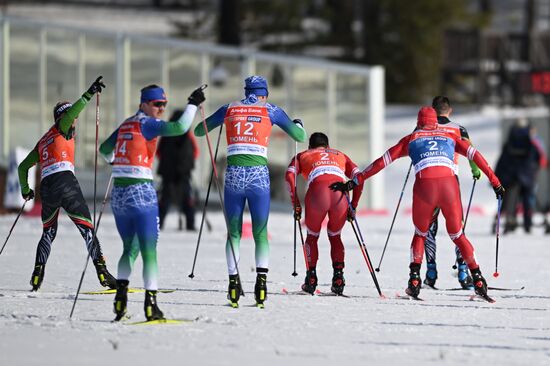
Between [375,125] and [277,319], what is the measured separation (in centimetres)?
1600

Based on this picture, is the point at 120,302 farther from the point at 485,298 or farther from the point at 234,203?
the point at 485,298

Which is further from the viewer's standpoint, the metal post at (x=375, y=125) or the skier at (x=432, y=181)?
the metal post at (x=375, y=125)

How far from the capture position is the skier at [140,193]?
1082 centimetres

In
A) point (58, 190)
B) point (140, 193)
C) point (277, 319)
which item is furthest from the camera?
point (58, 190)

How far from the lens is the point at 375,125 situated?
2697 centimetres

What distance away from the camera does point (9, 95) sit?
94.4 ft

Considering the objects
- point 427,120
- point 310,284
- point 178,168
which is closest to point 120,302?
point 310,284

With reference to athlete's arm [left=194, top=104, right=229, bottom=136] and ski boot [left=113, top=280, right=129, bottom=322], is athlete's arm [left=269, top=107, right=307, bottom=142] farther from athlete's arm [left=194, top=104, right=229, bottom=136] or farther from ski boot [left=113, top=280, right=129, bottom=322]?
ski boot [left=113, top=280, right=129, bottom=322]

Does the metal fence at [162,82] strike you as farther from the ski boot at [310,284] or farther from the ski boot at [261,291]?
the ski boot at [261,291]

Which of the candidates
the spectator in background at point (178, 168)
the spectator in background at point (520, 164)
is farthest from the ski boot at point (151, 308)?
the spectator in background at point (520, 164)

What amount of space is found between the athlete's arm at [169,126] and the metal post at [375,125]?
16.1 metres

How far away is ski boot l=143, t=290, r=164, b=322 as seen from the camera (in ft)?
35.2

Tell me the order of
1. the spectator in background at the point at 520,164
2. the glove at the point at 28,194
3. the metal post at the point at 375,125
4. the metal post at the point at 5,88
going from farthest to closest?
the metal post at the point at 5,88 < the metal post at the point at 375,125 < the spectator in background at the point at 520,164 < the glove at the point at 28,194

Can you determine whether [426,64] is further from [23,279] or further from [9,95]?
[23,279]
